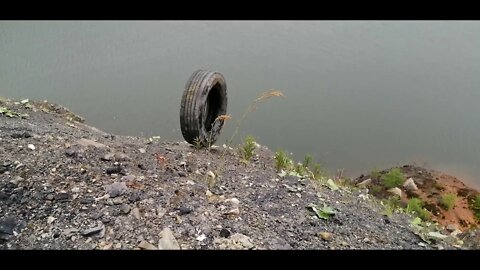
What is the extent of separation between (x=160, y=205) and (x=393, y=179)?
5.65 m

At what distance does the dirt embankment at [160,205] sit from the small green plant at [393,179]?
3011mm

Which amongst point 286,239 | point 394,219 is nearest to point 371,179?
point 394,219

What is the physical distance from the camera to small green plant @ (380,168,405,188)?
8188 millimetres

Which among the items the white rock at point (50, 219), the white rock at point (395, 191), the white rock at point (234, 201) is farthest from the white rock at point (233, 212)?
the white rock at point (395, 191)

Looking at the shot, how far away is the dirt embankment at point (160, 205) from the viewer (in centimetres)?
332

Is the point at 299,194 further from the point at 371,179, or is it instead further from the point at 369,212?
the point at 371,179

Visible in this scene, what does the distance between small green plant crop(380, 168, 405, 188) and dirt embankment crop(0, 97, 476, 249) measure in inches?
119

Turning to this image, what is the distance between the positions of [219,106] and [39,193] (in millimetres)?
3387

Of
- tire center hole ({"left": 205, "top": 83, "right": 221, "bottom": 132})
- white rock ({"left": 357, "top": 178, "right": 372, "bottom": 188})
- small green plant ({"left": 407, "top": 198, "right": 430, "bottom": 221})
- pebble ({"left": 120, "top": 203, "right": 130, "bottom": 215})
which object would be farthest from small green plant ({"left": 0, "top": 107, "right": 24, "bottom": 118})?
small green plant ({"left": 407, "top": 198, "right": 430, "bottom": 221})

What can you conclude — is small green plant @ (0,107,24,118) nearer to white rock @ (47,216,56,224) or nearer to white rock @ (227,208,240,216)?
white rock @ (47,216,56,224)

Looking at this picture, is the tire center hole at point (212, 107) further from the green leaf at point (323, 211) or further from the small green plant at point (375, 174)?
the small green plant at point (375, 174)

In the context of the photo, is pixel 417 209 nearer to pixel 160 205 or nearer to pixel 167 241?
pixel 160 205

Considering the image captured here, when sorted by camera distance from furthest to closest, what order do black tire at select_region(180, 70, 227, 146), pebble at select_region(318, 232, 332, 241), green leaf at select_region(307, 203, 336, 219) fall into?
1. black tire at select_region(180, 70, 227, 146)
2. green leaf at select_region(307, 203, 336, 219)
3. pebble at select_region(318, 232, 332, 241)

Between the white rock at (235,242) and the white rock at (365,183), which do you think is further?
the white rock at (365,183)
